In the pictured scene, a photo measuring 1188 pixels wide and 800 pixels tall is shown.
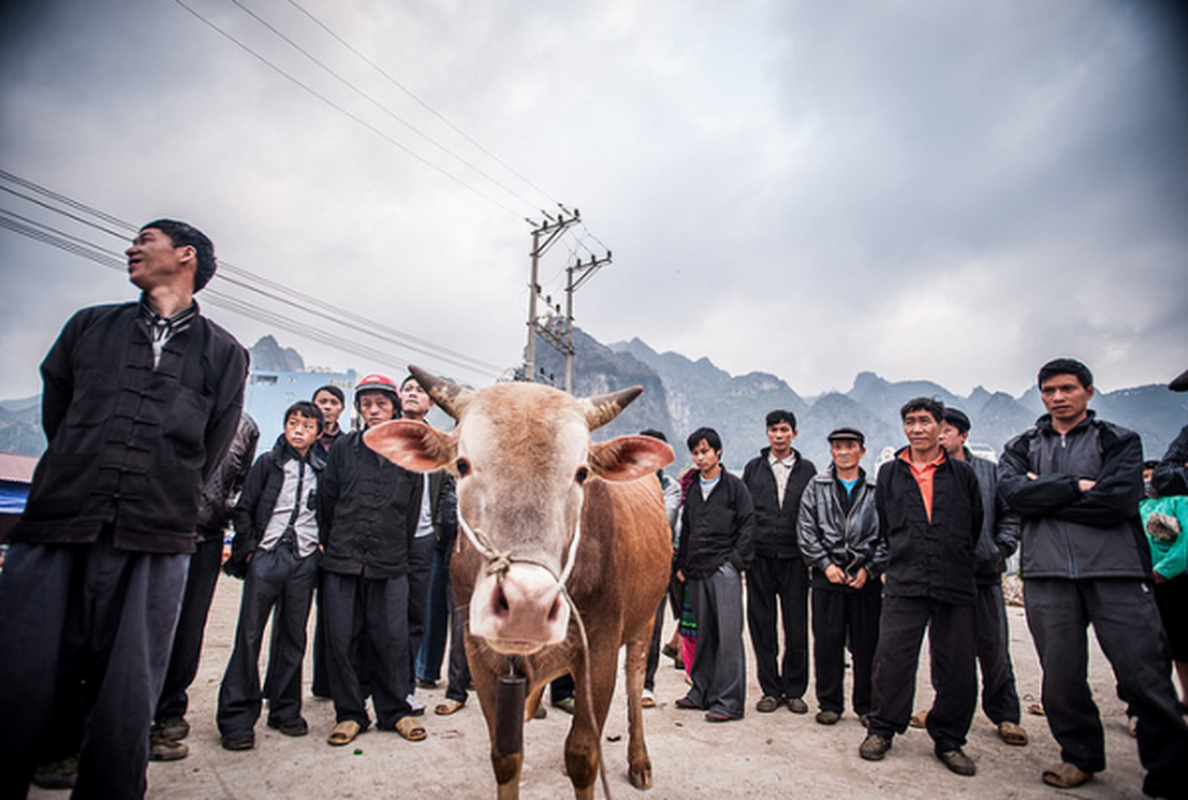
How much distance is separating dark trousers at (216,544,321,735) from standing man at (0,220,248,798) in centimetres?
199

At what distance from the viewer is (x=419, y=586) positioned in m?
5.73

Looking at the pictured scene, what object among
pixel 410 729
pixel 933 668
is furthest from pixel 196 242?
pixel 933 668

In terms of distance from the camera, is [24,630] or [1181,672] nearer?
[24,630]

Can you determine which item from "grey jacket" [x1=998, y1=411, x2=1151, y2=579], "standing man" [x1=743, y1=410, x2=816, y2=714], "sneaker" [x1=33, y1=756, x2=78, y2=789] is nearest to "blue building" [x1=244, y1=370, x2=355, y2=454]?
"standing man" [x1=743, y1=410, x2=816, y2=714]

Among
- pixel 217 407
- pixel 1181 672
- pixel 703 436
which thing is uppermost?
pixel 703 436

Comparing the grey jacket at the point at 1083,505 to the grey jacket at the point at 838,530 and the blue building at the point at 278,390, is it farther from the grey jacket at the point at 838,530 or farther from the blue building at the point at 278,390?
the blue building at the point at 278,390

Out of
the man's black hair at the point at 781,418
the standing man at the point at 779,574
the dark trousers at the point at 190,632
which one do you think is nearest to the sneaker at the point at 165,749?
the dark trousers at the point at 190,632

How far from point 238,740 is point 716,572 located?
4.30 metres

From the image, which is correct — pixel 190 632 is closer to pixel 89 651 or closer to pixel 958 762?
pixel 89 651

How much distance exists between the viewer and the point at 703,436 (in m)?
6.26

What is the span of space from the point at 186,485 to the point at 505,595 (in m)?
1.75

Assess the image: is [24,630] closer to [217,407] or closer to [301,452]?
[217,407]

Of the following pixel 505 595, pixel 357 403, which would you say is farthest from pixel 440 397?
pixel 357 403

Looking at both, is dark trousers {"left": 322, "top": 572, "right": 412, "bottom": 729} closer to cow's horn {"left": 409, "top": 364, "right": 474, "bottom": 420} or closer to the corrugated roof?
cow's horn {"left": 409, "top": 364, "right": 474, "bottom": 420}
